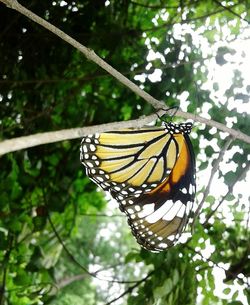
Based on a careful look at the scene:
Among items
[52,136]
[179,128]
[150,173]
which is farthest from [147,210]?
[52,136]

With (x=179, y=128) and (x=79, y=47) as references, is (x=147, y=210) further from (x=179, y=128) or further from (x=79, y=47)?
(x=79, y=47)

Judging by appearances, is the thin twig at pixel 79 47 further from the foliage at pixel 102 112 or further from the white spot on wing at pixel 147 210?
the foliage at pixel 102 112

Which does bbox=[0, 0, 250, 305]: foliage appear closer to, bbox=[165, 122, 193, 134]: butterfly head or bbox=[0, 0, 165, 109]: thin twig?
bbox=[165, 122, 193, 134]: butterfly head

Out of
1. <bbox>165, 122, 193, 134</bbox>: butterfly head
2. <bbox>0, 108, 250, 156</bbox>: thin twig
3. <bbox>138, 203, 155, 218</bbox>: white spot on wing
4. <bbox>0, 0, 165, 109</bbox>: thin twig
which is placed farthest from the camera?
<bbox>138, 203, 155, 218</bbox>: white spot on wing

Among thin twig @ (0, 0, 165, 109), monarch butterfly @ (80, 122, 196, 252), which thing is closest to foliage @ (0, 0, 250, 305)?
monarch butterfly @ (80, 122, 196, 252)

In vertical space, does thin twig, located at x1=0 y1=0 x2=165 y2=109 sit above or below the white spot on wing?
above

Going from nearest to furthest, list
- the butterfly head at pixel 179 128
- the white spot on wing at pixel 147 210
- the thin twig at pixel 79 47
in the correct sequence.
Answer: the thin twig at pixel 79 47 < the butterfly head at pixel 179 128 < the white spot on wing at pixel 147 210

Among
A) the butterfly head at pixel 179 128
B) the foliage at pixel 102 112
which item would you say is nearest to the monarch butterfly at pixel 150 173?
the butterfly head at pixel 179 128
